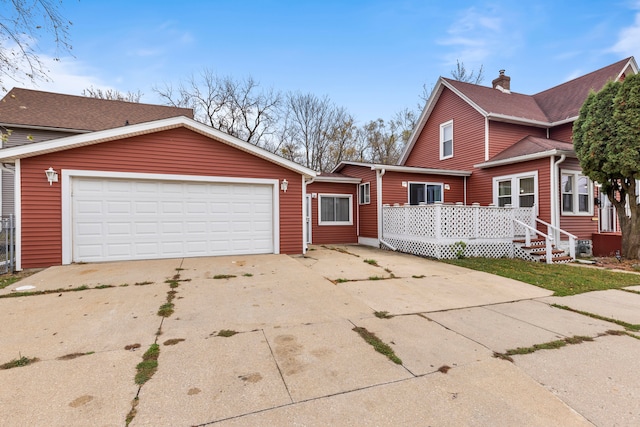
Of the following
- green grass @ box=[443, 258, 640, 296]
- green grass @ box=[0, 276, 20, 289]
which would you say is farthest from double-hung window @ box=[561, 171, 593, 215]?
green grass @ box=[0, 276, 20, 289]

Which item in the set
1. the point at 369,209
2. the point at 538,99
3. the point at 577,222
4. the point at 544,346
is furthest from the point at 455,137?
the point at 544,346

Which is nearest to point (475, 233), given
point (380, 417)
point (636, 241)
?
point (636, 241)

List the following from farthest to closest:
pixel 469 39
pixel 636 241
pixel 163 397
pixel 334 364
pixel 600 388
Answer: pixel 469 39, pixel 636 241, pixel 334 364, pixel 600 388, pixel 163 397

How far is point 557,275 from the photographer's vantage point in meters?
6.56

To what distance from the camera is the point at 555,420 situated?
1.95 meters

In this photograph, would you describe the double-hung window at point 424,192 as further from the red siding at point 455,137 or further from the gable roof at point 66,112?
the gable roof at point 66,112

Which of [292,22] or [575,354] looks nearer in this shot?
[575,354]

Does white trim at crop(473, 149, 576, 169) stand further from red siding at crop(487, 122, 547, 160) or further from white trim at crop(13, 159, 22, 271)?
white trim at crop(13, 159, 22, 271)

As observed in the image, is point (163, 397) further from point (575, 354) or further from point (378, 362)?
point (575, 354)

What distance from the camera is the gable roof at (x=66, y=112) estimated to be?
12.8 meters

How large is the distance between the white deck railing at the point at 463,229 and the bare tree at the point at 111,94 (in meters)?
21.6

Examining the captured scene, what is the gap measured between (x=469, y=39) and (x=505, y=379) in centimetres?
1532

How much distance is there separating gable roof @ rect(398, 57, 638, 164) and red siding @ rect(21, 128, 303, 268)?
8920 millimetres

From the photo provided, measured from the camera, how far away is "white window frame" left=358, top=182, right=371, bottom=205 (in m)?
11.8
